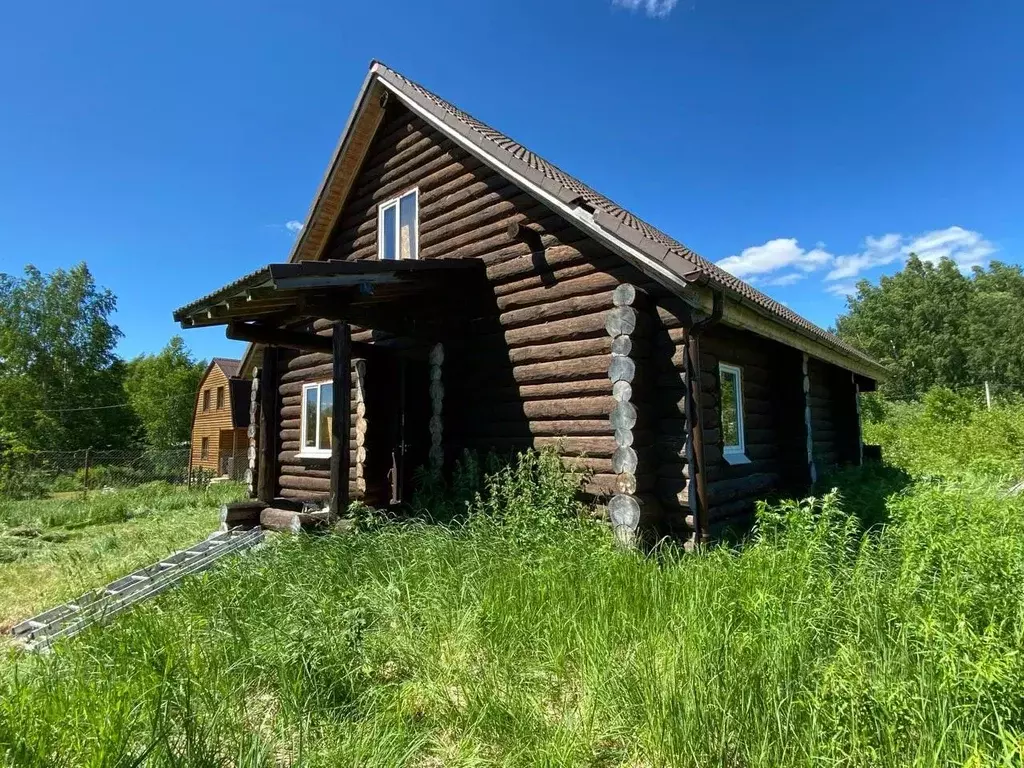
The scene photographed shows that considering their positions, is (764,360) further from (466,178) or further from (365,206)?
(365,206)

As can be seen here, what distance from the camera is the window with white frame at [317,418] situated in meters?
10.4

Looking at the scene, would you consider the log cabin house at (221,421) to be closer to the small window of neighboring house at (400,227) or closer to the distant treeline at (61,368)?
the distant treeline at (61,368)

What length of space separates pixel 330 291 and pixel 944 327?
5642cm

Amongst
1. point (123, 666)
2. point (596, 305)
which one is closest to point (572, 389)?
point (596, 305)

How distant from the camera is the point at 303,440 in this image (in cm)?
1083

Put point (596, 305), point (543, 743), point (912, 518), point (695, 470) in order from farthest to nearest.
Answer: point (596, 305), point (695, 470), point (912, 518), point (543, 743)

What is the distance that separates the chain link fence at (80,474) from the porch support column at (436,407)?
1607 cm

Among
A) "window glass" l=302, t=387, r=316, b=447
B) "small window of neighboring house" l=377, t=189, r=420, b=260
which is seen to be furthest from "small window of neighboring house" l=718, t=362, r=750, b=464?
"window glass" l=302, t=387, r=316, b=447

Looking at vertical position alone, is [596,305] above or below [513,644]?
above

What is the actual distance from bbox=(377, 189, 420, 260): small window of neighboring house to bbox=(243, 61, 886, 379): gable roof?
1.31 metres

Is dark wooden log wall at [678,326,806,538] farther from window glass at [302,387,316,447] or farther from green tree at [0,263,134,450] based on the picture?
green tree at [0,263,134,450]

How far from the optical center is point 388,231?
400 inches

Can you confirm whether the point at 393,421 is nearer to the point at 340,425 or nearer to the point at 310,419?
the point at 340,425

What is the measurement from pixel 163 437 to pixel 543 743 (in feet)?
166
